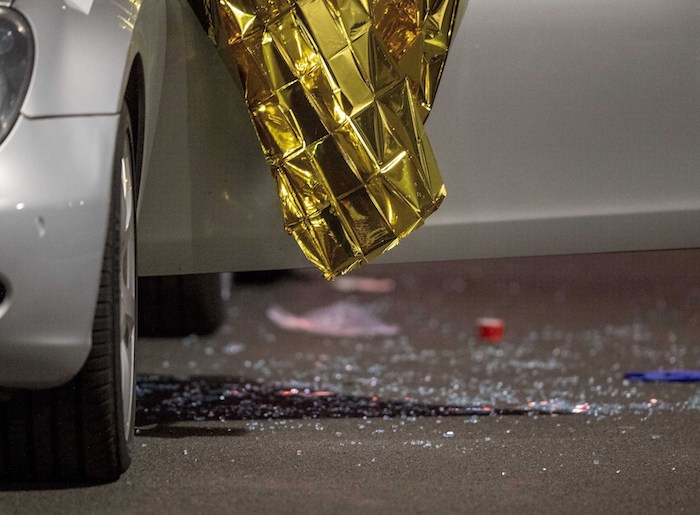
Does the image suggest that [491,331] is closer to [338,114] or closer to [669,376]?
[669,376]

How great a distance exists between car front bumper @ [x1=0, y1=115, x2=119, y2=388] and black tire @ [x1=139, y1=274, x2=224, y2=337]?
2.93 meters

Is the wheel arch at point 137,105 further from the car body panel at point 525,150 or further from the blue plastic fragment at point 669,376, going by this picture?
the blue plastic fragment at point 669,376

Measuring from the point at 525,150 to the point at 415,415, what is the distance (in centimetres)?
83

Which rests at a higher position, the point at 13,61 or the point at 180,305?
the point at 13,61

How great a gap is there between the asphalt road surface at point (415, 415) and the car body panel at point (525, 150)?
1.62 feet

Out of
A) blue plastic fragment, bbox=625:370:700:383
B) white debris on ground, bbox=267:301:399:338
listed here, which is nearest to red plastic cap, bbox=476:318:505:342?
white debris on ground, bbox=267:301:399:338

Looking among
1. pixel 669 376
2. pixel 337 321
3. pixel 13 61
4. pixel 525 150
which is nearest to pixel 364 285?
pixel 337 321

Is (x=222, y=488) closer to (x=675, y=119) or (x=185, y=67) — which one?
(x=185, y=67)

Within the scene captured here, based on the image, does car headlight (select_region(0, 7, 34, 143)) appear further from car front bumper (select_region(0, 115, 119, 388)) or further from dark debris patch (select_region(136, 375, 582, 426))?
dark debris patch (select_region(136, 375, 582, 426))

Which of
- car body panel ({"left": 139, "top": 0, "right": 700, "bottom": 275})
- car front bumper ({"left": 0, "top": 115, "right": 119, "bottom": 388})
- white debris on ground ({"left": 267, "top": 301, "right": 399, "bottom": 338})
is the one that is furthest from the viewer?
white debris on ground ({"left": 267, "top": 301, "right": 399, "bottom": 338})

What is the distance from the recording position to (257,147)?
311 centimetres

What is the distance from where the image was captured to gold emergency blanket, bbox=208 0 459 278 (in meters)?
2.90

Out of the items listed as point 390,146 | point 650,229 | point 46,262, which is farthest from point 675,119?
point 46,262

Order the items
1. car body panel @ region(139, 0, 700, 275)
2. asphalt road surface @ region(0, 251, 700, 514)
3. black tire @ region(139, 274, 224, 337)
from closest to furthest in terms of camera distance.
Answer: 1. asphalt road surface @ region(0, 251, 700, 514)
2. car body panel @ region(139, 0, 700, 275)
3. black tire @ region(139, 274, 224, 337)
